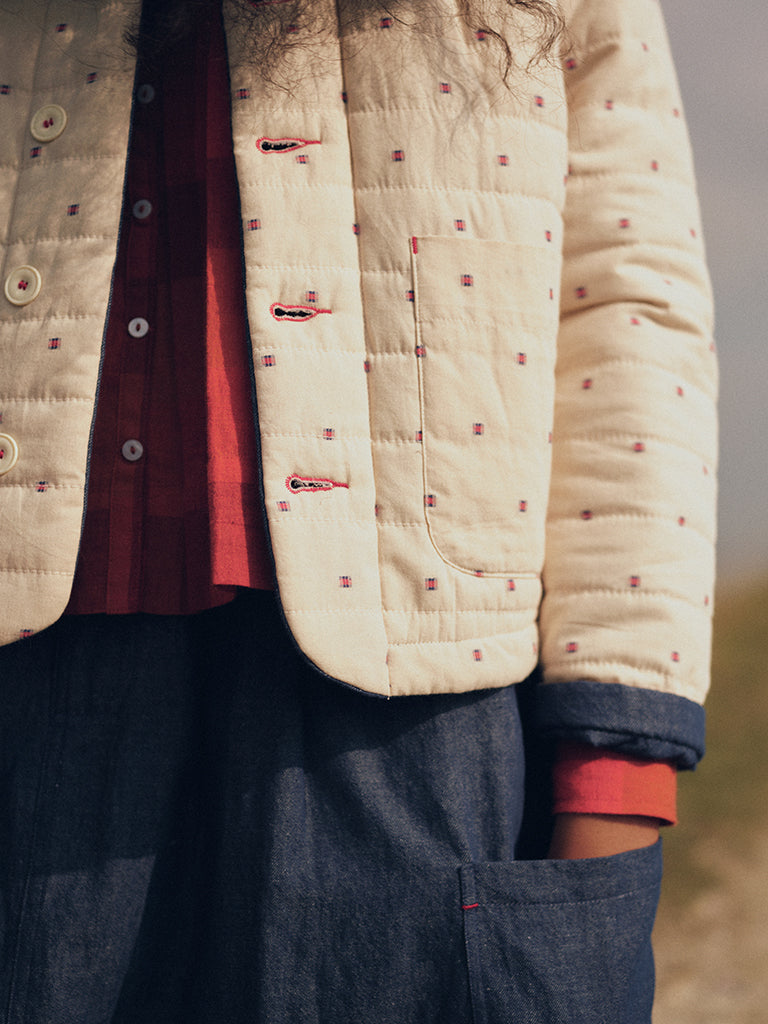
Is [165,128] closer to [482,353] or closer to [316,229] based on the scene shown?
[316,229]

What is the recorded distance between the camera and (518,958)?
0.63 metres

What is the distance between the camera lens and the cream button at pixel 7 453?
0.64 m

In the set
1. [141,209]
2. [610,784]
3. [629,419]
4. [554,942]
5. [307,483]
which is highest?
[141,209]

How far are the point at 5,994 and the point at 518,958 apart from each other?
0.40m

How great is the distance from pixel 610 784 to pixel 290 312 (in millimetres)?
478

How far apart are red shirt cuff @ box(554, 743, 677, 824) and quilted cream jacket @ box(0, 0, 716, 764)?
0.03 m

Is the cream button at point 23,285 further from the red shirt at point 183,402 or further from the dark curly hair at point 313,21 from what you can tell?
the dark curly hair at point 313,21

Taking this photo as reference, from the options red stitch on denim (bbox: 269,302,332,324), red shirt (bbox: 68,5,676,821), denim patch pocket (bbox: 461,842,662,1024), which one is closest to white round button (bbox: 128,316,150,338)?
red shirt (bbox: 68,5,676,821)

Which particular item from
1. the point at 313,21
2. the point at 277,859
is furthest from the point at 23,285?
the point at 277,859

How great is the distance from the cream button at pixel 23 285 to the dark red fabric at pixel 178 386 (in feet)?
0.20

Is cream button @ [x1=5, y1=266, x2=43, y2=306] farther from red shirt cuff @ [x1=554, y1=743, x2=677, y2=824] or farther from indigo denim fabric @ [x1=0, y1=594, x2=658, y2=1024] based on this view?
red shirt cuff @ [x1=554, y1=743, x2=677, y2=824]

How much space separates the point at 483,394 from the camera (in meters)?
0.68

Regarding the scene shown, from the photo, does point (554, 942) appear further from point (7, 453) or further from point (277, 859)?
point (7, 453)

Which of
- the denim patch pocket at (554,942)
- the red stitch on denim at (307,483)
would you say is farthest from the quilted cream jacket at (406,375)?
the denim patch pocket at (554,942)
